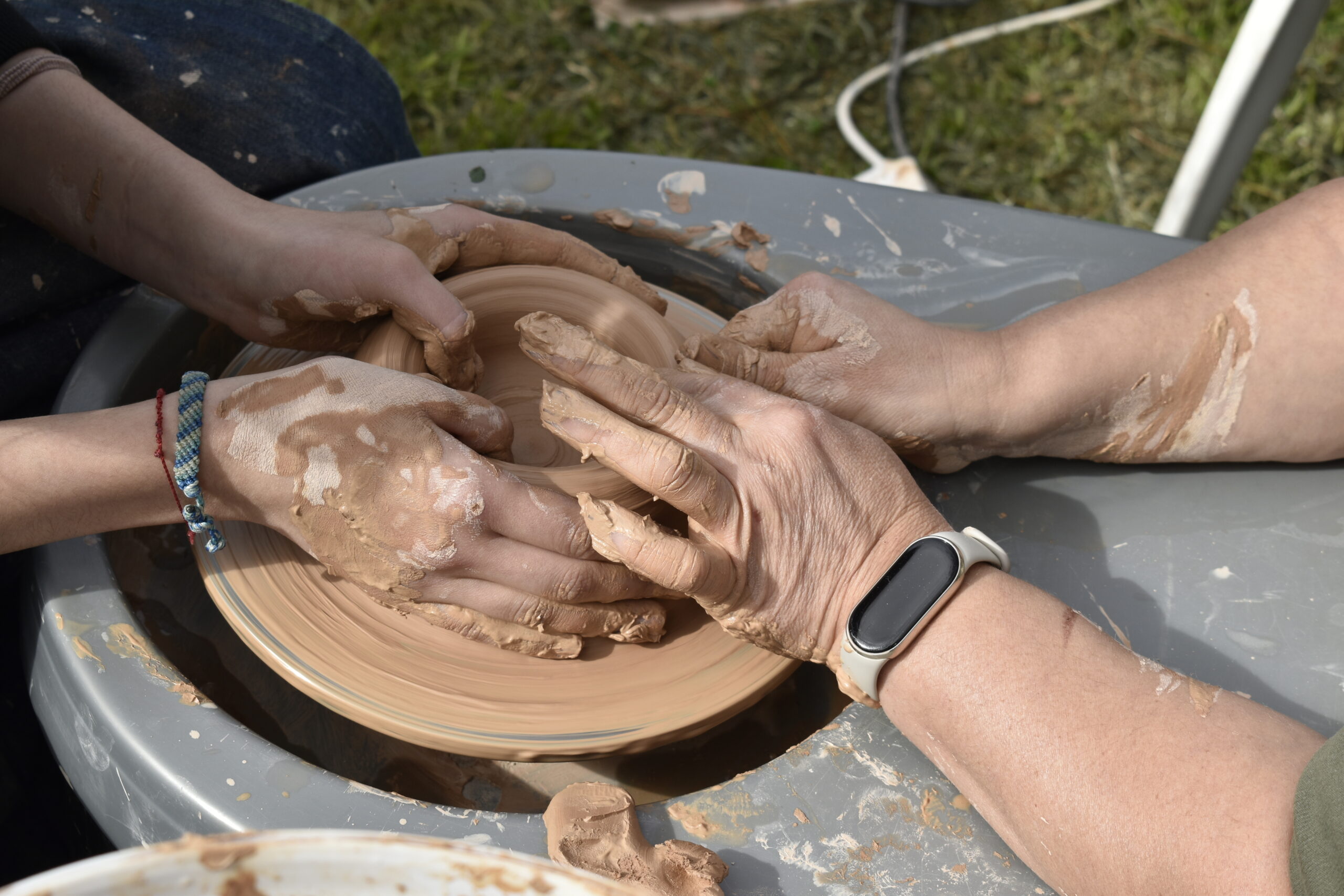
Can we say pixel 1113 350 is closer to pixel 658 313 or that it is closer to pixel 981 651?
pixel 981 651

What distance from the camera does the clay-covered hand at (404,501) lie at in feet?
3.75

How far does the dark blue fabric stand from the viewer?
150cm

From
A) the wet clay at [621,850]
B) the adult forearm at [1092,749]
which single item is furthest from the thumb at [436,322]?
the adult forearm at [1092,749]

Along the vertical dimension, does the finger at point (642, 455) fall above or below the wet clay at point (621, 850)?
above

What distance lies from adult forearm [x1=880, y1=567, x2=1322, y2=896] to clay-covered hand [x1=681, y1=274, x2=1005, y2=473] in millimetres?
303

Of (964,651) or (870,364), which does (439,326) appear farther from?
(964,651)

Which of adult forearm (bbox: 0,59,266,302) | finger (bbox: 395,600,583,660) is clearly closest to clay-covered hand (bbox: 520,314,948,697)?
finger (bbox: 395,600,583,660)

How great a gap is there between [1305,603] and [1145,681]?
1.38ft

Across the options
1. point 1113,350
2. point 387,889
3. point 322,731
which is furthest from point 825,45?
point 387,889

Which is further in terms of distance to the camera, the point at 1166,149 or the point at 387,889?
the point at 1166,149

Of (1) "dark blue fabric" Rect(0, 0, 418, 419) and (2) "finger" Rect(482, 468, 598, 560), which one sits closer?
(2) "finger" Rect(482, 468, 598, 560)

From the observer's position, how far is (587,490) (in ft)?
4.12

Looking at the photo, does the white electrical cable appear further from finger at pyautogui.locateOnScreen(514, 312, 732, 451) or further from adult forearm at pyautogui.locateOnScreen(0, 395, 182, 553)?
adult forearm at pyautogui.locateOnScreen(0, 395, 182, 553)

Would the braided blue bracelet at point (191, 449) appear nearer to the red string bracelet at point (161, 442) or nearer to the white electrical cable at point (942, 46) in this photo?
the red string bracelet at point (161, 442)
